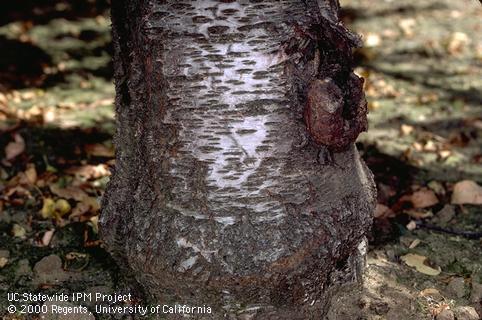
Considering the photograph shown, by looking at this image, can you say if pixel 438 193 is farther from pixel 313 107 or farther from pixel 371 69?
pixel 371 69

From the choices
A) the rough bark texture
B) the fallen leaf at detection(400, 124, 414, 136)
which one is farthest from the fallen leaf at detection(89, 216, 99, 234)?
the fallen leaf at detection(400, 124, 414, 136)

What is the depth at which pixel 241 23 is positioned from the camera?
1.73 meters

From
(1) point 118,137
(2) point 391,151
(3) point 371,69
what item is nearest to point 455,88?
(3) point 371,69

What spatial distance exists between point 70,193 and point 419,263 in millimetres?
1508

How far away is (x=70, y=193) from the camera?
2834mm

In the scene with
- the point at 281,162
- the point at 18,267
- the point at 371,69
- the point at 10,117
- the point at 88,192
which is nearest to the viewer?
Result: the point at 281,162

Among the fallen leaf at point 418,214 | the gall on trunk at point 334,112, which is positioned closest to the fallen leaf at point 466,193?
the fallen leaf at point 418,214

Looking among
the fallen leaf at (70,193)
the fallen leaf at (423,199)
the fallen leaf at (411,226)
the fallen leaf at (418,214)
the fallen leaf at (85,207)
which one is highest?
the fallen leaf at (70,193)

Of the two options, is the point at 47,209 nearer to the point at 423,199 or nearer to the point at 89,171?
the point at 89,171

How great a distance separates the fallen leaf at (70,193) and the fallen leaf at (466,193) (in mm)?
1635

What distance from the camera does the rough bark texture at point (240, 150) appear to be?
1.76 m

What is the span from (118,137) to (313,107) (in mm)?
676

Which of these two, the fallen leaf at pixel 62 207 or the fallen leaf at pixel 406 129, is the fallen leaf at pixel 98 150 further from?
the fallen leaf at pixel 406 129

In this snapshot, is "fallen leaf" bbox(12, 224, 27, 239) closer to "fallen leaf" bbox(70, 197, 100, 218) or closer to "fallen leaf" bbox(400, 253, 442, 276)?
"fallen leaf" bbox(70, 197, 100, 218)
